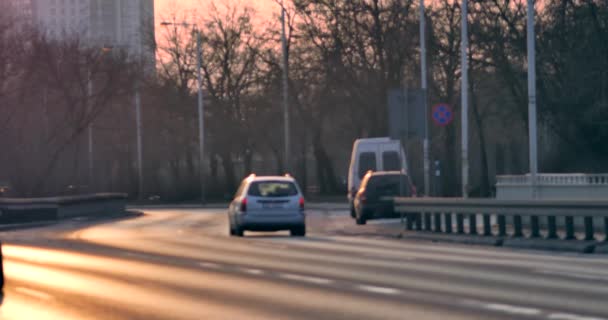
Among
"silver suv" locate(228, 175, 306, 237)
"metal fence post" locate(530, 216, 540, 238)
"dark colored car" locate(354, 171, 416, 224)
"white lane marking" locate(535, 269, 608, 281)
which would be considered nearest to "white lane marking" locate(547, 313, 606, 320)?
"white lane marking" locate(535, 269, 608, 281)

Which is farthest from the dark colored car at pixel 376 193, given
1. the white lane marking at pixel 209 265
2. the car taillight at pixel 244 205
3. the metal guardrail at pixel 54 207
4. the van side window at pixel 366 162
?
the white lane marking at pixel 209 265

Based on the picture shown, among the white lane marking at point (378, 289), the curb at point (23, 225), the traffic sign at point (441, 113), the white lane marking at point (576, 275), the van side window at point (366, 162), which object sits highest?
the traffic sign at point (441, 113)

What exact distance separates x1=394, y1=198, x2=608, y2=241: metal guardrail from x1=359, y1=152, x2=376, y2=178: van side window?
8514 millimetres

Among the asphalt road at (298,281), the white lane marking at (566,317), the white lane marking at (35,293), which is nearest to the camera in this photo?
the white lane marking at (566,317)

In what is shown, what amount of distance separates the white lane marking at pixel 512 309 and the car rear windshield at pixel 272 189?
1753 centimetres

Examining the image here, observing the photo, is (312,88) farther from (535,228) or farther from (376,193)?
(535,228)

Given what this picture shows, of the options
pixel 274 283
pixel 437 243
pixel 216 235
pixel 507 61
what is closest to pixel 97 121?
pixel 507 61

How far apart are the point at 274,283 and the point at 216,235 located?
15.5 m

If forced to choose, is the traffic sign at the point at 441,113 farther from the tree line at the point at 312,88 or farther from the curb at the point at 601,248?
Answer: the tree line at the point at 312,88

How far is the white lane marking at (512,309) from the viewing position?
1205 centimetres

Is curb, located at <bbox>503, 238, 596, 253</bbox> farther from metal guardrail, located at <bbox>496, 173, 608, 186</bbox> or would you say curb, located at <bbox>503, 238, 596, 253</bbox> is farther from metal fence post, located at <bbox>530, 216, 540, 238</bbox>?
metal guardrail, located at <bbox>496, 173, 608, 186</bbox>

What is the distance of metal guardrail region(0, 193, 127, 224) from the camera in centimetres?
4109

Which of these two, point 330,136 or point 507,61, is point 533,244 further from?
point 330,136

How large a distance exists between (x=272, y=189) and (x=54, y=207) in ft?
49.8
